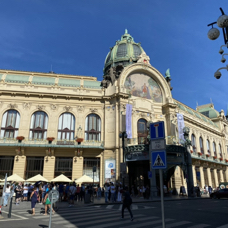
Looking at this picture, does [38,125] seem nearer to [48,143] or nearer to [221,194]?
[48,143]

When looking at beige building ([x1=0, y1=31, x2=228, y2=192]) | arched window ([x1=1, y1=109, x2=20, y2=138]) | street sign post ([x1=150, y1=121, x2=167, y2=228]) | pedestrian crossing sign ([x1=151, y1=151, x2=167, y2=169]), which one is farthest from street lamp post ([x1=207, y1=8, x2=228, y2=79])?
arched window ([x1=1, y1=109, x2=20, y2=138])

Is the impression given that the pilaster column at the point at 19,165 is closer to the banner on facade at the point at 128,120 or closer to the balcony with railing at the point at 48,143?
the balcony with railing at the point at 48,143

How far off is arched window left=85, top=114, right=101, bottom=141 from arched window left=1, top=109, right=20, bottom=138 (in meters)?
9.96

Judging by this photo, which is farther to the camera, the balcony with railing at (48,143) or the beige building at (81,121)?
the beige building at (81,121)

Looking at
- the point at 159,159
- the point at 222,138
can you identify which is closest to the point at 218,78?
the point at 159,159

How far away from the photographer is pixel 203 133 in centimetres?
5062

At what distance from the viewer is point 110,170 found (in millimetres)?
30344

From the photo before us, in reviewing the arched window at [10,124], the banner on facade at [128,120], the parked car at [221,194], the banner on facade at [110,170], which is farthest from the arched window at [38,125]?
the parked car at [221,194]

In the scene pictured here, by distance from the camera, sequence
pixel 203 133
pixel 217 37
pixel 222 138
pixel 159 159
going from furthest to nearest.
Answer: pixel 222 138 → pixel 203 133 → pixel 217 37 → pixel 159 159

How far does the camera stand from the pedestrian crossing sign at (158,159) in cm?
683

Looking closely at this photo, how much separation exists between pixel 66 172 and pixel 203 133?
34.4 metres

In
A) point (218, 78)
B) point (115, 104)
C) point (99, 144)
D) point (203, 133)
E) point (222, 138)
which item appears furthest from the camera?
point (222, 138)

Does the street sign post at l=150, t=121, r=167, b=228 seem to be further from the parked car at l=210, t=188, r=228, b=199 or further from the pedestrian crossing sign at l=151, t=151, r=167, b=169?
the parked car at l=210, t=188, r=228, b=199

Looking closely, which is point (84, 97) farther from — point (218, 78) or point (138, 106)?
point (218, 78)
